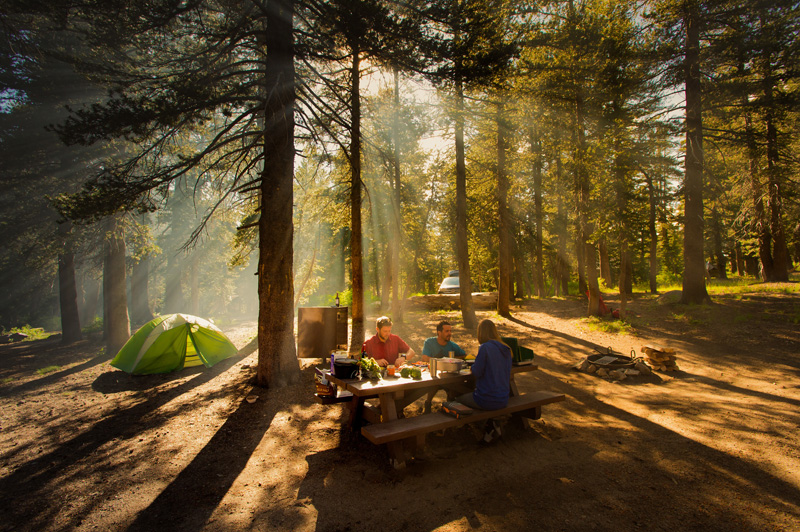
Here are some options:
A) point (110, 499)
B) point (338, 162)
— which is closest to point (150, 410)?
point (110, 499)

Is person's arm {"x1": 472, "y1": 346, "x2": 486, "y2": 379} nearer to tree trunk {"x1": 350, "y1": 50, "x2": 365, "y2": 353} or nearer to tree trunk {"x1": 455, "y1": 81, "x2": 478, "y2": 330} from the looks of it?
tree trunk {"x1": 350, "y1": 50, "x2": 365, "y2": 353}

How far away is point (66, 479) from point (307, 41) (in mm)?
8521

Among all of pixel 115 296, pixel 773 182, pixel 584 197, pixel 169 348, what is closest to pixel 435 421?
pixel 169 348

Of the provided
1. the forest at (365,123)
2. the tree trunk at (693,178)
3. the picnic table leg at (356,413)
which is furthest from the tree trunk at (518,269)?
the picnic table leg at (356,413)

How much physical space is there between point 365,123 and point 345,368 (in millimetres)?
8465

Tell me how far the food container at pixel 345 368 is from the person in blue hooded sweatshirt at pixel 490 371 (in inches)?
60.8

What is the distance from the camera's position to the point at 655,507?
340 centimetres

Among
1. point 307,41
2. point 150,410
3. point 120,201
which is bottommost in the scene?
point 150,410

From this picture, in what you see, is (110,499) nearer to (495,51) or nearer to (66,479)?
(66,479)

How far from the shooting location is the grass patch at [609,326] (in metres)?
11.7

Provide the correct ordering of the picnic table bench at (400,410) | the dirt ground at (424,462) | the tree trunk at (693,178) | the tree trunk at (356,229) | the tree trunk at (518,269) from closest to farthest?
1. the dirt ground at (424,462)
2. the picnic table bench at (400,410)
3. the tree trunk at (356,229)
4. the tree trunk at (693,178)
5. the tree trunk at (518,269)

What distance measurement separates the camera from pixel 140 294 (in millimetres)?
30125

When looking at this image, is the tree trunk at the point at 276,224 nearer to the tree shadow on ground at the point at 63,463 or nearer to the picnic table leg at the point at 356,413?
the tree shadow on ground at the point at 63,463

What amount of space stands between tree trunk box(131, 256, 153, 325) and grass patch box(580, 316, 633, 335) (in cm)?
3061
